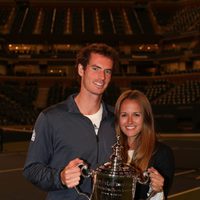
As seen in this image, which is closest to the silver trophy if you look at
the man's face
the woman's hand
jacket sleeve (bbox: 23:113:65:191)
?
the woman's hand

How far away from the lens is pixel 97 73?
2.81 meters

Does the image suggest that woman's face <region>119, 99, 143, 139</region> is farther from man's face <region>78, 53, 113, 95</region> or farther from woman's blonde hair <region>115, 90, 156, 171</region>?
man's face <region>78, 53, 113, 95</region>

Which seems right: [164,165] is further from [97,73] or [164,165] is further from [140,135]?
[97,73]

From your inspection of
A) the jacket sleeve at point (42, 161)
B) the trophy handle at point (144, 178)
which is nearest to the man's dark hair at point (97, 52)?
the jacket sleeve at point (42, 161)

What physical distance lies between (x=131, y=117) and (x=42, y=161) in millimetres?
655

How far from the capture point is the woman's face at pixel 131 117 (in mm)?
2918

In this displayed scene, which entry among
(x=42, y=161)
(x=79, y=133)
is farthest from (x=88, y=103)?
(x=42, y=161)

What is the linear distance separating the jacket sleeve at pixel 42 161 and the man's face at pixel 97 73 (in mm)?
373

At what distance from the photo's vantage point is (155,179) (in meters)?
2.43

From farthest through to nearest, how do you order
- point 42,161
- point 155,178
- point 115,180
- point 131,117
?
1. point 131,117
2. point 42,161
3. point 155,178
4. point 115,180

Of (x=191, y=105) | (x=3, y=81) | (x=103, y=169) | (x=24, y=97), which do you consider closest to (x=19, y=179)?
(x=103, y=169)

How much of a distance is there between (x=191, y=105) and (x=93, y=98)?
948 inches

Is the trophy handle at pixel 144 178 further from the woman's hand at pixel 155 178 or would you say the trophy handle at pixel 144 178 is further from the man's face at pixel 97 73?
the man's face at pixel 97 73

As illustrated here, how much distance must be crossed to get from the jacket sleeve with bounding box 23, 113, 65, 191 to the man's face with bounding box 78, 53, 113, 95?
0.37m
